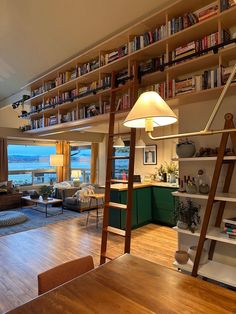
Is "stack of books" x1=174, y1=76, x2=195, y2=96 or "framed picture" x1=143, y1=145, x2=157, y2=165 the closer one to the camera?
"stack of books" x1=174, y1=76, x2=195, y2=96

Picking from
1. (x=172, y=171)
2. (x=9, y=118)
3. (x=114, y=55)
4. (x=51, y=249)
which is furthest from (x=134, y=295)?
(x=9, y=118)

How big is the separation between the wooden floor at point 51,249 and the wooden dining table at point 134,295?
1.54 metres

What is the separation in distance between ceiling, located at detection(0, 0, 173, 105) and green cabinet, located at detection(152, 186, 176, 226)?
3116 millimetres

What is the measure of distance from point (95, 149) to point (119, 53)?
204 inches

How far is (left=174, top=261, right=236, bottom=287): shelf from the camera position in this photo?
2129 millimetres

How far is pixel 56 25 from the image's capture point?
2805 mm

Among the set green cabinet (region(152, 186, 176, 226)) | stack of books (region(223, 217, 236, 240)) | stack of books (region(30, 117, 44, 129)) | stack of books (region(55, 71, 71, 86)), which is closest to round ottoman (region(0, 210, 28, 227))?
stack of books (region(30, 117, 44, 129))

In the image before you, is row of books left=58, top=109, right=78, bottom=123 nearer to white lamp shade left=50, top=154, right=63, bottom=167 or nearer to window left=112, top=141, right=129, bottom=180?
window left=112, top=141, right=129, bottom=180

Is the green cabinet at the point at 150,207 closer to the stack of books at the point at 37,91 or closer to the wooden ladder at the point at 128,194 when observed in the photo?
the wooden ladder at the point at 128,194

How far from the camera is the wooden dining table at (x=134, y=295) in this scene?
3.45 ft

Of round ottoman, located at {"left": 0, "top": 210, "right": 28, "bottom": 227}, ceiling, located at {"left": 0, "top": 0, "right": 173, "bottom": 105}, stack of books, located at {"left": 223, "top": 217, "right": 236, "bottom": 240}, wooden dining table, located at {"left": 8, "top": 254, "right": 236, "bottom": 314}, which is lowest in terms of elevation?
round ottoman, located at {"left": 0, "top": 210, "right": 28, "bottom": 227}

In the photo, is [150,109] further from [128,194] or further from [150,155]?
[150,155]

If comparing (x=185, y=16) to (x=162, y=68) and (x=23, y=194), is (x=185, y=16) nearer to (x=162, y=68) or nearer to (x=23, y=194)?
(x=162, y=68)

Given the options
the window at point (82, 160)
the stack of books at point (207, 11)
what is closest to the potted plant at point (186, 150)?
the stack of books at point (207, 11)
